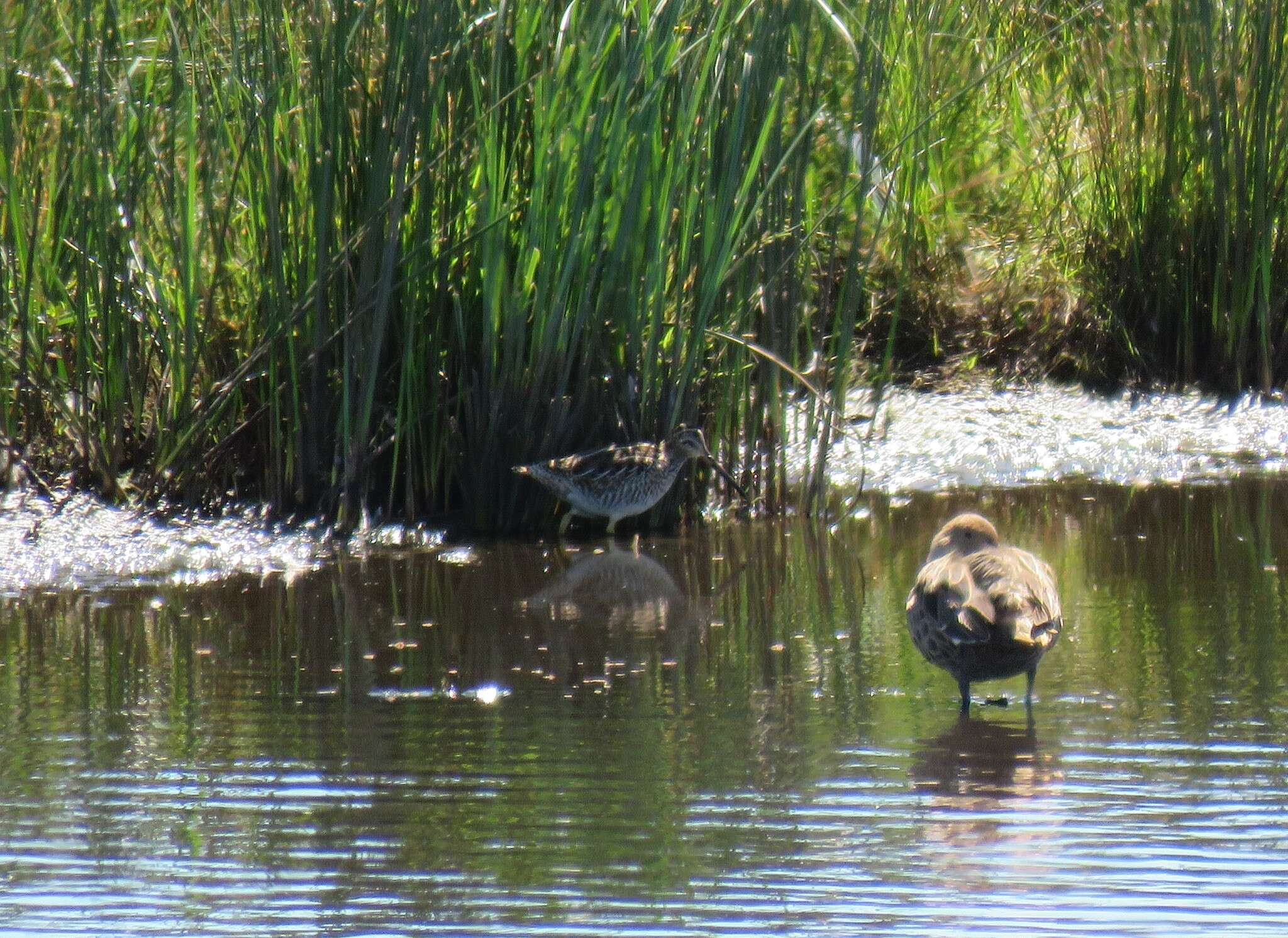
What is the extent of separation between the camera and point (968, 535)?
5.77 meters

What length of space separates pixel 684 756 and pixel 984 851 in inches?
35.2

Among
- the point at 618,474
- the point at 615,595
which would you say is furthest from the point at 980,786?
the point at 618,474

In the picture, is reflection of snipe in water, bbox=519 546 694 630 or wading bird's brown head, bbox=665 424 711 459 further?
wading bird's brown head, bbox=665 424 711 459

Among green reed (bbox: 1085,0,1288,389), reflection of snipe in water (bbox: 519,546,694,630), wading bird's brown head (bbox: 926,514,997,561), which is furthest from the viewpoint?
green reed (bbox: 1085,0,1288,389)

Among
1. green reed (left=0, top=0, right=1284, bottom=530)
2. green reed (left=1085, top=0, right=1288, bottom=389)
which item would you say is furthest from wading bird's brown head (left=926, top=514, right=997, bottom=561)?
green reed (left=1085, top=0, right=1288, bottom=389)

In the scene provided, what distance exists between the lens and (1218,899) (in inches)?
142

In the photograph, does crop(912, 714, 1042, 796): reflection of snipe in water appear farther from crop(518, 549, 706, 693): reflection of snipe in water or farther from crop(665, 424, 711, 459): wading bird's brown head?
crop(665, 424, 711, 459): wading bird's brown head

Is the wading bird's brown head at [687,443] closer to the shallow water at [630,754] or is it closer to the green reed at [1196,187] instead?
the shallow water at [630,754]

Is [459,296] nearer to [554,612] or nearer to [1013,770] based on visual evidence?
[554,612]

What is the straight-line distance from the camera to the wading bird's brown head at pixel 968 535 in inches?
226

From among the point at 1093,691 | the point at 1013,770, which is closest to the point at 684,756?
the point at 1013,770

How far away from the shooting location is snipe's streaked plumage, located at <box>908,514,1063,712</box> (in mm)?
4773

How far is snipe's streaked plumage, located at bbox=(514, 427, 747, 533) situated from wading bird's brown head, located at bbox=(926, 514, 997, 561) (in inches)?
54.7

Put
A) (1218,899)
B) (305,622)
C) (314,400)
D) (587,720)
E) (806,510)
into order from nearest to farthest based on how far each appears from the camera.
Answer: (1218,899) → (587,720) → (305,622) → (314,400) → (806,510)
